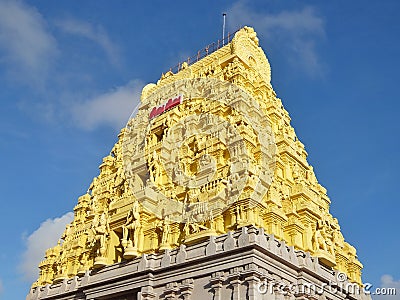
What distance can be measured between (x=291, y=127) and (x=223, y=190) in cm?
1314

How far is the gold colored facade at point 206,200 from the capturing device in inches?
976

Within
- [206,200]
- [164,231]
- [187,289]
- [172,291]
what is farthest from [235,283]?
[164,231]

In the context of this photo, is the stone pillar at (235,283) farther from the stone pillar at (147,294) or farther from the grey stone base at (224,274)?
the stone pillar at (147,294)

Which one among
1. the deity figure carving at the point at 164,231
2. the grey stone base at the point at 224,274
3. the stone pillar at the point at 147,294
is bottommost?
the stone pillar at the point at 147,294

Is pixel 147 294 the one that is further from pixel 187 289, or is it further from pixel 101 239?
pixel 101 239

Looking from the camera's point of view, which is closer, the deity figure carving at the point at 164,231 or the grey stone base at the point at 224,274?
the grey stone base at the point at 224,274

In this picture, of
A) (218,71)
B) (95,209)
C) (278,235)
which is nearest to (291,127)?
(218,71)

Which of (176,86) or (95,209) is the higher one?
(176,86)

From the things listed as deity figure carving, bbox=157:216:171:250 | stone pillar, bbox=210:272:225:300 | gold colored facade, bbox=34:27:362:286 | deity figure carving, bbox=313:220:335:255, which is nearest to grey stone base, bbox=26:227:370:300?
stone pillar, bbox=210:272:225:300

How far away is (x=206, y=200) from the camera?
24.7 m

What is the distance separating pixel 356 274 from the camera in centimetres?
3156

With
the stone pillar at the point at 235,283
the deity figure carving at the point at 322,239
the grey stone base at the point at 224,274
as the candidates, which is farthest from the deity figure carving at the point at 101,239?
the deity figure carving at the point at 322,239

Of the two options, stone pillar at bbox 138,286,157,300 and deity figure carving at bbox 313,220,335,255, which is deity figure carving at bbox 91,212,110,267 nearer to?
stone pillar at bbox 138,286,157,300

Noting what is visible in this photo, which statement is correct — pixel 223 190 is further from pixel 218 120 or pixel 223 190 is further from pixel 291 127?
pixel 291 127
